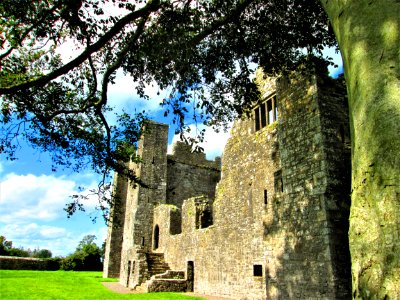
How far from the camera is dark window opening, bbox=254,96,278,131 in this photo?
14814 mm

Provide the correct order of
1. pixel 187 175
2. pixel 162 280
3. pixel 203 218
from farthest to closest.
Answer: pixel 187 175 → pixel 203 218 → pixel 162 280

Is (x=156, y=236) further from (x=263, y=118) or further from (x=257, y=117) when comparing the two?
(x=263, y=118)

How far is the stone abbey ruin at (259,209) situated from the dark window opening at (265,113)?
0.05m

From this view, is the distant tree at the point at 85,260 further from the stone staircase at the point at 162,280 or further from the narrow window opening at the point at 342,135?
the narrow window opening at the point at 342,135

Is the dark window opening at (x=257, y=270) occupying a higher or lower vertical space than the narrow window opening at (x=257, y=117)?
lower

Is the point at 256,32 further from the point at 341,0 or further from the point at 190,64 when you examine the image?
the point at 341,0

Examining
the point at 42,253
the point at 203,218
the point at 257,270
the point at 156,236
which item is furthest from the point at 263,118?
the point at 42,253

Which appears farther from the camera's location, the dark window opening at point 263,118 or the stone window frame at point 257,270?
the dark window opening at point 263,118

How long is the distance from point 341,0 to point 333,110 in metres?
Result: 4.17

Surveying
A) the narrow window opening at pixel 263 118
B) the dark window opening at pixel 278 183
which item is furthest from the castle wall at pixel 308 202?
the narrow window opening at pixel 263 118

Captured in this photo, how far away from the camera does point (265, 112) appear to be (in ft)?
50.8

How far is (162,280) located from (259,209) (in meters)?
7.30

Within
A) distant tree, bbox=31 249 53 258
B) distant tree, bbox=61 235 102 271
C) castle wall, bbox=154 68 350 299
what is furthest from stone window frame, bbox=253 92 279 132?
distant tree, bbox=31 249 53 258

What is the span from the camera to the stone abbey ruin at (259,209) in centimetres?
705
